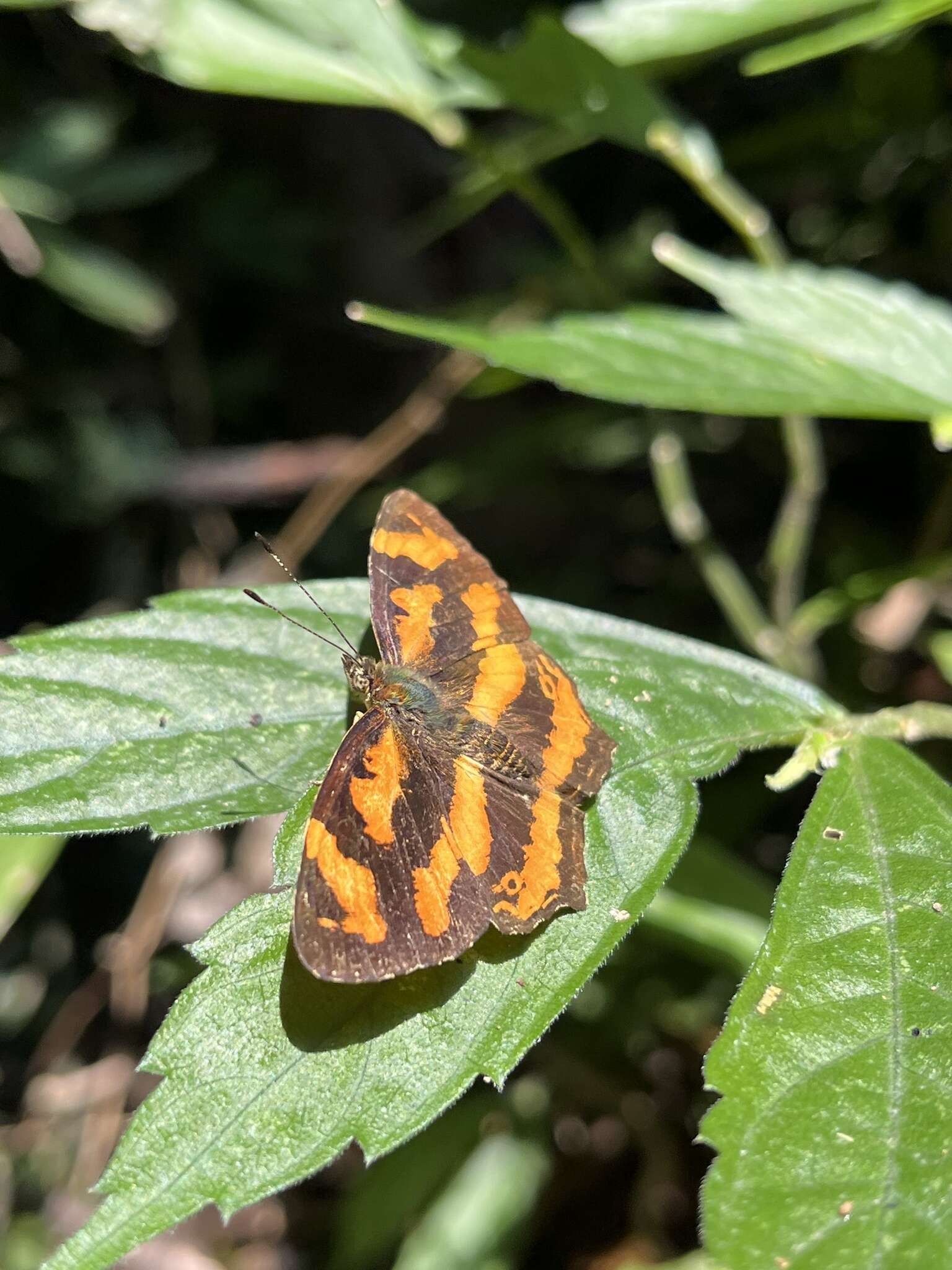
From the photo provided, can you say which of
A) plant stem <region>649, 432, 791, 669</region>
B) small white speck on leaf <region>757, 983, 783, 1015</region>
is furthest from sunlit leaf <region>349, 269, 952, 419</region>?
small white speck on leaf <region>757, 983, 783, 1015</region>

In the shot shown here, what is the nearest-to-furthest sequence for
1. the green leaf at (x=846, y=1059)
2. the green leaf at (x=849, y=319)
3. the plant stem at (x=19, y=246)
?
the green leaf at (x=846, y=1059), the green leaf at (x=849, y=319), the plant stem at (x=19, y=246)

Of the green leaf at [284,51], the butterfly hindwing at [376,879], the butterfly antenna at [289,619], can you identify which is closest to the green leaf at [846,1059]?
the butterfly hindwing at [376,879]

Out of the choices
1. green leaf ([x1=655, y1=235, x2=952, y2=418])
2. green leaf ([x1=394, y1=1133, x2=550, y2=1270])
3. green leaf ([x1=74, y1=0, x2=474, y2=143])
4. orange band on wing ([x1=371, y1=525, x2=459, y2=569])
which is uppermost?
green leaf ([x1=74, y1=0, x2=474, y2=143])

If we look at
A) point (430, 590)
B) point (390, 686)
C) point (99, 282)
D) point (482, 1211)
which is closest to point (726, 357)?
point (430, 590)

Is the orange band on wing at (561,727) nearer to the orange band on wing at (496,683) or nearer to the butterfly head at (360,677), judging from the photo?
the orange band on wing at (496,683)

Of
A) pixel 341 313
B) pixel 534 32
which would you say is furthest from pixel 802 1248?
pixel 341 313

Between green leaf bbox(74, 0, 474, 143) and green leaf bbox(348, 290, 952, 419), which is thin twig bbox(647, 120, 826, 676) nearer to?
green leaf bbox(348, 290, 952, 419)

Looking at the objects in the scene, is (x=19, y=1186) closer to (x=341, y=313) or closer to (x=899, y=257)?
(x=341, y=313)

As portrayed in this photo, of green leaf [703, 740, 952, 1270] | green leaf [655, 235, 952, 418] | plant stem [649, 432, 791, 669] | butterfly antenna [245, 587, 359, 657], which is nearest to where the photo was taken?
green leaf [703, 740, 952, 1270]
